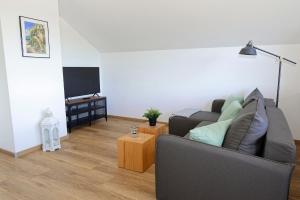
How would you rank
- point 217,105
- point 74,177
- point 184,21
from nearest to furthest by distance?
point 74,177 < point 184,21 < point 217,105

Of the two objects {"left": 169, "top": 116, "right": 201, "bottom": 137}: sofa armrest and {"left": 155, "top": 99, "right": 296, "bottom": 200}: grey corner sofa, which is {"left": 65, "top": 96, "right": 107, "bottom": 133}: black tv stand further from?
{"left": 155, "top": 99, "right": 296, "bottom": 200}: grey corner sofa

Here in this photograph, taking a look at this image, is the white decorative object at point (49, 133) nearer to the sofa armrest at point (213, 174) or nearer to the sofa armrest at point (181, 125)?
the sofa armrest at point (181, 125)

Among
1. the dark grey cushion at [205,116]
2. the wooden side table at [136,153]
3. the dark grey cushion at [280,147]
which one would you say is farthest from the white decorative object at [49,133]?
the dark grey cushion at [280,147]

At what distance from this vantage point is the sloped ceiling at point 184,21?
3.04 metres

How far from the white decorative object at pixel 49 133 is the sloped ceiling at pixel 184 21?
6.67 ft

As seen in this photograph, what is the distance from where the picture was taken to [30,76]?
317 centimetres

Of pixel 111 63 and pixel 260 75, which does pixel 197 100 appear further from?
pixel 111 63

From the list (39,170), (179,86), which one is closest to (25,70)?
(39,170)

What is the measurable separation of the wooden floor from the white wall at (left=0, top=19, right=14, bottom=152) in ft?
0.62

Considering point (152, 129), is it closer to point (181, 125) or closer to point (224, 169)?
point (181, 125)

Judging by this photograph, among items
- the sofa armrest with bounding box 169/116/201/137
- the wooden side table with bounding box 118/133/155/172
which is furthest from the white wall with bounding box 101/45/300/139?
the wooden side table with bounding box 118/133/155/172

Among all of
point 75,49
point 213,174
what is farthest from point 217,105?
point 75,49

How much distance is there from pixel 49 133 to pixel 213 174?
266 centimetres

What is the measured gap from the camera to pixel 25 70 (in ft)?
10.2
